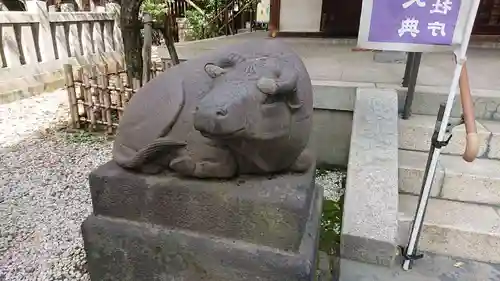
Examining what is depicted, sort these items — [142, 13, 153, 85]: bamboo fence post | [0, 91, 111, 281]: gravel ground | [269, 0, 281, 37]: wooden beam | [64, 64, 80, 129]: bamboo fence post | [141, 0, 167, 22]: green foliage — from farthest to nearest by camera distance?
[141, 0, 167, 22]: green foliage
[269, 0, 281, 37]: wooden beam
[64, 64, 80, 129]: bamboo fence post
[142, 13, 153, 85]: bamboo fence post
[0, 91, 111, 281]: gravel ground

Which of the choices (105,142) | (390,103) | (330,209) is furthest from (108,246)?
(105,142)

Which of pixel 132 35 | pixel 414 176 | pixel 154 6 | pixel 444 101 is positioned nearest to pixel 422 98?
pixel 444 101

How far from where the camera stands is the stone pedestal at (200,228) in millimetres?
1367

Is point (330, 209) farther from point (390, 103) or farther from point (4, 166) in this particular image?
point (4, 166)

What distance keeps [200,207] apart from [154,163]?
268mm

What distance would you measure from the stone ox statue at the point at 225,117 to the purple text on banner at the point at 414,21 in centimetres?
59

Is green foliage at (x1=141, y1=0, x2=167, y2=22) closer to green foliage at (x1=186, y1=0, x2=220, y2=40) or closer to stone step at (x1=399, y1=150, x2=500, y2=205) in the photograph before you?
green foliage at (x1=186, y1=0, x2=220, y2=40)

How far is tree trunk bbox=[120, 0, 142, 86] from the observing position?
4012 millimetres

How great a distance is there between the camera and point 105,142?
397 cm

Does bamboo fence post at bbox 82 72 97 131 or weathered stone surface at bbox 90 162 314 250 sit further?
bamboo fence post at bbox 82 72 97 131

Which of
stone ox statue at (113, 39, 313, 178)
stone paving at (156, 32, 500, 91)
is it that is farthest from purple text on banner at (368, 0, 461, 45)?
stone paving at (156, 32, 500, 91)

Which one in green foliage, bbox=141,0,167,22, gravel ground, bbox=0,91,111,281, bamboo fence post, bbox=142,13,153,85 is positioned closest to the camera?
gravel ground, bbox=0,91,111,281

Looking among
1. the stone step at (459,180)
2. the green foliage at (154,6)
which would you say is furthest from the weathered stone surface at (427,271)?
the green foliage at (154,6)

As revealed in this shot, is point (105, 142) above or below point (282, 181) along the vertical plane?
below
